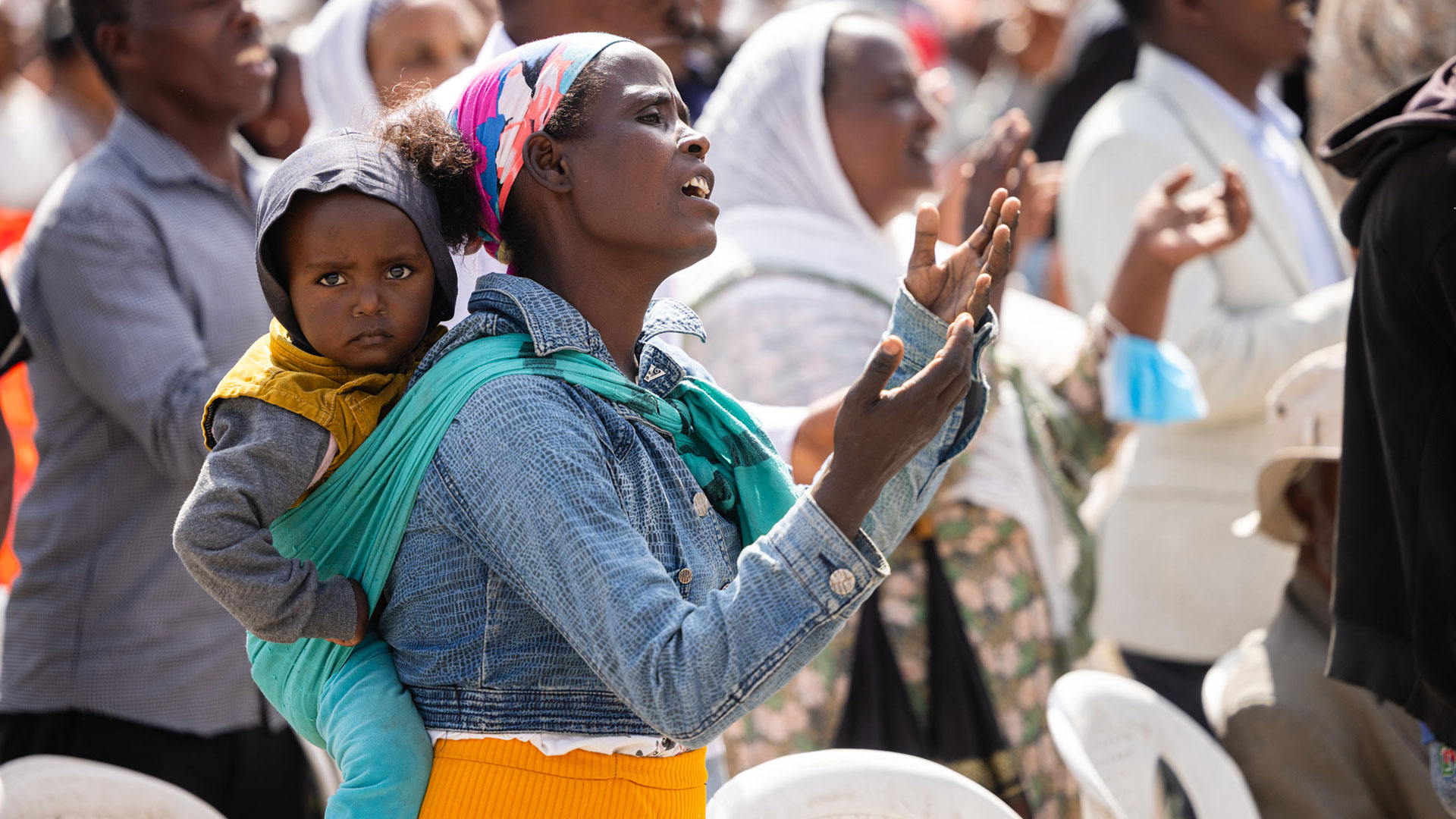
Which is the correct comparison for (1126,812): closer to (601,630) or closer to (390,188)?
(601,630)

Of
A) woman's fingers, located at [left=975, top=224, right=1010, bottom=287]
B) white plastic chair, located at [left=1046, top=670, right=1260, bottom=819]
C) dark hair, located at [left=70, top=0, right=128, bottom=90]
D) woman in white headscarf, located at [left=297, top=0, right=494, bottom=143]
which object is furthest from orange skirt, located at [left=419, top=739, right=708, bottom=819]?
woman in white headscarf, located at [left=297, top=0, right=494, bottom=143]

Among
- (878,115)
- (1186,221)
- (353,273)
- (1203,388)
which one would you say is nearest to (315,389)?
(353,273)

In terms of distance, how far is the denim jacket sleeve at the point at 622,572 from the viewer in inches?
59.1

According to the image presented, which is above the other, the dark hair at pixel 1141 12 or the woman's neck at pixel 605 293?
the woman's neck at pixel 605 293

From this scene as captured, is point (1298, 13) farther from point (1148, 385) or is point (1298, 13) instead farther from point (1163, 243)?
point (1148, 385)

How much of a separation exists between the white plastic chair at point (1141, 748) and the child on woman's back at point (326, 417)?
4.60 feet

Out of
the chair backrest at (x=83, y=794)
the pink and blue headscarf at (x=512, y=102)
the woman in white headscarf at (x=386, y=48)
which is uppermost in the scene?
the pink and blue headscarf at (x=512, y=102)

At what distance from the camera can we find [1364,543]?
2.40m

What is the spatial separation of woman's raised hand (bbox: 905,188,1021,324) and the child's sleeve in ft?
2.58

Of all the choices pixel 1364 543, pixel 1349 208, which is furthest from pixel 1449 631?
pixel 1349 208

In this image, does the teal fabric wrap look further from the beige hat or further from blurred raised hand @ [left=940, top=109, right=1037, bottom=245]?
the beige hat

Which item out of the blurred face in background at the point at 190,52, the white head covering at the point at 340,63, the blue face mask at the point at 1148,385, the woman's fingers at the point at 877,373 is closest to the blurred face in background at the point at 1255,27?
the blue face mask at the point at 1148,385

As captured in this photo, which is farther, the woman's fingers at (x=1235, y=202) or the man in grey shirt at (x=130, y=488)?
the woman's fingers at (x=1235, y=202)

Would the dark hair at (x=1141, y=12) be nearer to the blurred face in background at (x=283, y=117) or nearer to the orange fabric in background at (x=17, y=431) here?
the blurred face in background at (x=283, y=117)
